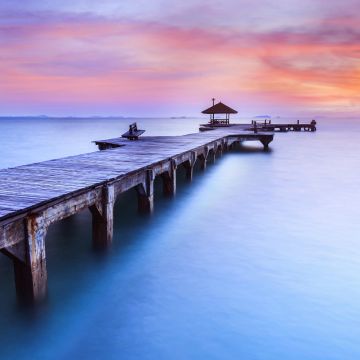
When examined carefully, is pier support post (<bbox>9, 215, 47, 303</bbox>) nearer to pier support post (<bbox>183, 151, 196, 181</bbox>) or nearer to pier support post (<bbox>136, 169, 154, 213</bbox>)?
pier support post (<bbox>136, 169, 154, 213</bbox>)

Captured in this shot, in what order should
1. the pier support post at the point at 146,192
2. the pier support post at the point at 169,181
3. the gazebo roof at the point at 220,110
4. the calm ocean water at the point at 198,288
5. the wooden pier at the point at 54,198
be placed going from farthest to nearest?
the gazebo roof at the point at 220,110 → the pier support post at the point at 169,181 → the pier support post at the point at 146,192 → the calm ocean water at the point at 198,288 → the wooden pier at the point at 54,198

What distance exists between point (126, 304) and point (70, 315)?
2.96 feet

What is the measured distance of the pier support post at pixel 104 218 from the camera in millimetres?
7098

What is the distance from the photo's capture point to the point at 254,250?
28.7 feet

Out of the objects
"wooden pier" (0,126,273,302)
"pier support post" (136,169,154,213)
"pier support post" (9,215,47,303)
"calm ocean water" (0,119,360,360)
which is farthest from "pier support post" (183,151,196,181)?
"pier support post" (9,215,47,303)

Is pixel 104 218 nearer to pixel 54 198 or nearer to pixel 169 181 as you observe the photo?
pixel 54 198

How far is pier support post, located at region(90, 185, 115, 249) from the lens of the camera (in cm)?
710

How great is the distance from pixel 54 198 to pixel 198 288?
2940mm

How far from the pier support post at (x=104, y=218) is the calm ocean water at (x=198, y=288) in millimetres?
354

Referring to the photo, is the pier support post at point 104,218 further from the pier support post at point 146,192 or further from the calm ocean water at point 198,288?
the pier support post at point 146,192

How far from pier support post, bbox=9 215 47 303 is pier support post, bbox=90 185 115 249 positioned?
1832 mm

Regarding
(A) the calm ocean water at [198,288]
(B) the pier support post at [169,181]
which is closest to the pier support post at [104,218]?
(A) the calm ocean water at [198,288]

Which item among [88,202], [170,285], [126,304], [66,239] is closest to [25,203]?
[88,202]

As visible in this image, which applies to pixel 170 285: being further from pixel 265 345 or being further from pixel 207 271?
pixel 265 345
